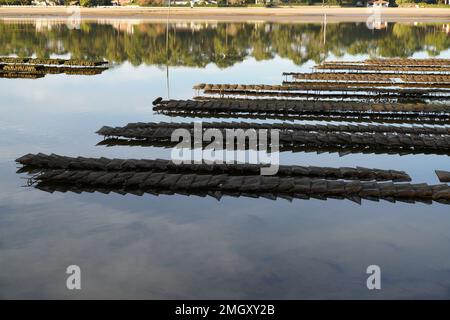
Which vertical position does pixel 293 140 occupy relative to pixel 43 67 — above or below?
below

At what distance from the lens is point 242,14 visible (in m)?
160

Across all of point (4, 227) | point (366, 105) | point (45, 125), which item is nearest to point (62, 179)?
point (4, 227)

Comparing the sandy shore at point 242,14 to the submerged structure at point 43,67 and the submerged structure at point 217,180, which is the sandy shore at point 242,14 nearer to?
the submerged structure at point 43,67

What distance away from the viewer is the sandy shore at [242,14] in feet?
496

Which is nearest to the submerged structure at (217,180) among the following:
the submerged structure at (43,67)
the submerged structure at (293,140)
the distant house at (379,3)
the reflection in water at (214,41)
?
the submerged structure at (293,140)

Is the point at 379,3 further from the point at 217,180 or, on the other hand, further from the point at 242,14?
the point at 217,180

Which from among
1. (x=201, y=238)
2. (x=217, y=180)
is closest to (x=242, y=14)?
(x=217, y=180)

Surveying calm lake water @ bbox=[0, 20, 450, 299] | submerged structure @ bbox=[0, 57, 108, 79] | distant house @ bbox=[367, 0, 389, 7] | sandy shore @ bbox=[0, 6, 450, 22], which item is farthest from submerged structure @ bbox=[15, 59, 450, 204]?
distant house @ bbox=[367, 0, 389, 7]

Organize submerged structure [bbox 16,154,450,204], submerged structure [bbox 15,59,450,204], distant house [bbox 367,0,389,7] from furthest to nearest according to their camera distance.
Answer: distant house [bbox 367,0,389,7], submerged structure [bbox 15,59,450,204], submerged structure [bbox 16,154,450,204]

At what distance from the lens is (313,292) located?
66.2ft

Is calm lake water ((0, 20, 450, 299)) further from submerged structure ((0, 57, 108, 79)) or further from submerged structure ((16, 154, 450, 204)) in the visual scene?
submerged structure ((0, 57, 108, 79))

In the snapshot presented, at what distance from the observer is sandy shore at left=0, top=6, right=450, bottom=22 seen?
5950 inches

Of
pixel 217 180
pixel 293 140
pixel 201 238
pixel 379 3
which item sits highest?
pixel 379 3
